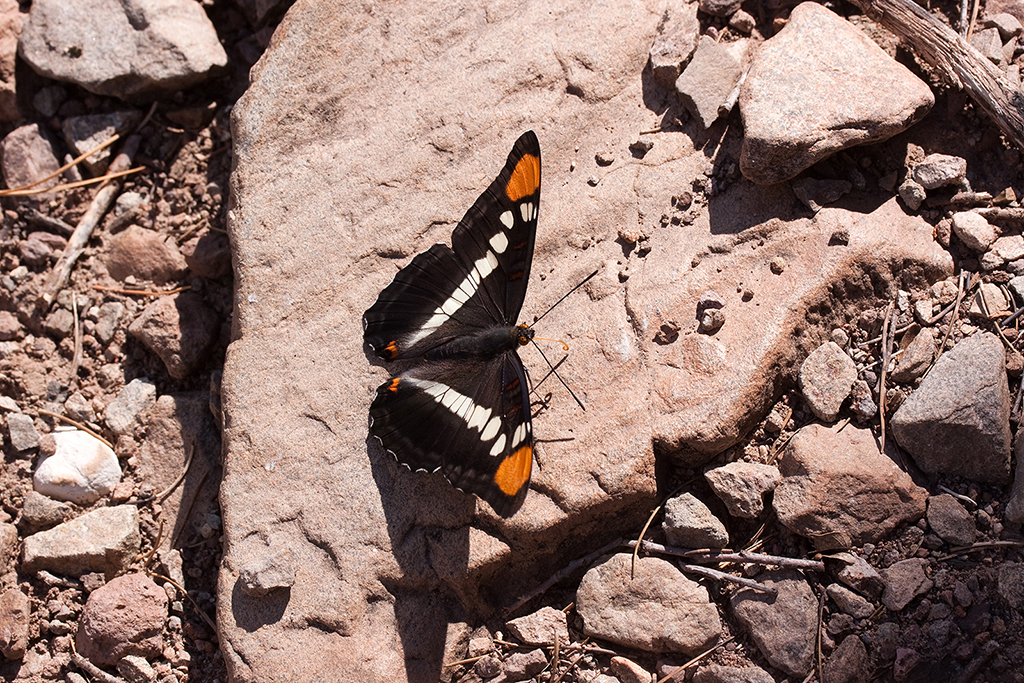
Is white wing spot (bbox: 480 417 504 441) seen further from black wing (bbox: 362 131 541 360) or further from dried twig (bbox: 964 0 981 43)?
dried twig (bbox: 964 0 981 43)

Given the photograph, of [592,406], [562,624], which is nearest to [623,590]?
[562,624]

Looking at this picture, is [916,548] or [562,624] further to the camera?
[562,624]

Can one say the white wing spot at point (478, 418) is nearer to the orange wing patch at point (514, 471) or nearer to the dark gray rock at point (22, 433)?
the orange wing patch at point (514, 471)

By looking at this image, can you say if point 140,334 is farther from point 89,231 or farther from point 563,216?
point 563,216

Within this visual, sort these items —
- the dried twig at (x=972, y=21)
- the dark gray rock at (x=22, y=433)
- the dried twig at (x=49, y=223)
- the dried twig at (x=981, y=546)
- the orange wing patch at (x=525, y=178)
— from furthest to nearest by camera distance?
the dried twig at (x=49, y=223)
the dark gray rock at (x=22, y=433)
the dried twig at (x=972, y=21)
the orange wing patch at (x=525, y=178)
the dried twig at (x=981, y=546)

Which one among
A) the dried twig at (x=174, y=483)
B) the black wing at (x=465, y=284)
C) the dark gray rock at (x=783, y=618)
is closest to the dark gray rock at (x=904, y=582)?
the dark gray rock at (x=783, y=618)

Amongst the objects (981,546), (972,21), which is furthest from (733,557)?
(972,21)

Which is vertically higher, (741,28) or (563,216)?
(741,28)
